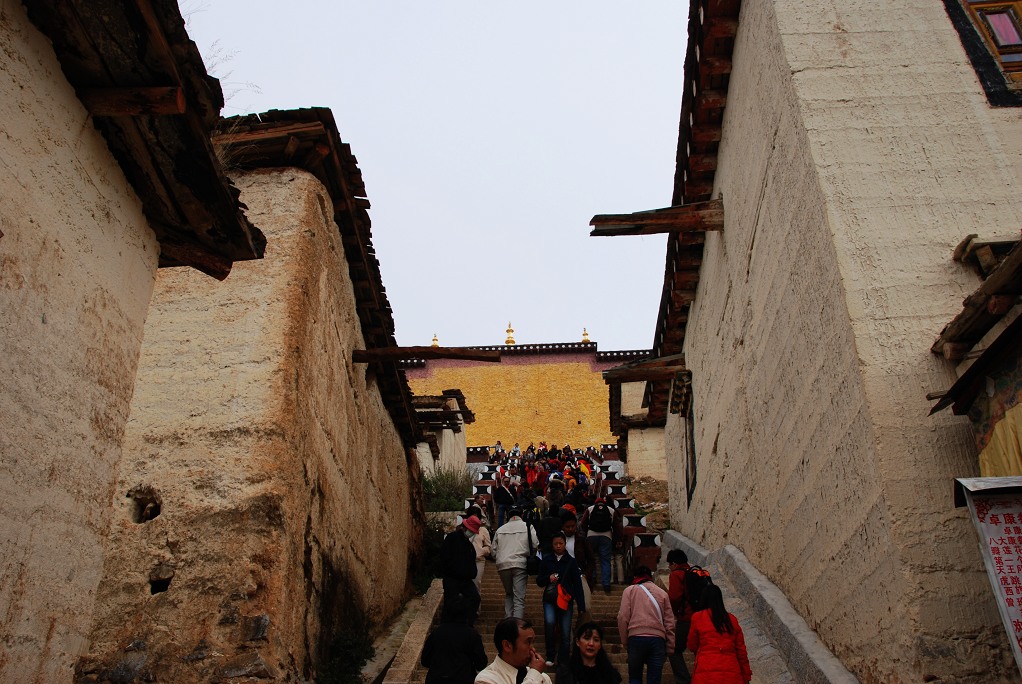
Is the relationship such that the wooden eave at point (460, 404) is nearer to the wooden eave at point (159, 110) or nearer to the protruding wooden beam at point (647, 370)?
the protruding wooden beam at point (647, 370)

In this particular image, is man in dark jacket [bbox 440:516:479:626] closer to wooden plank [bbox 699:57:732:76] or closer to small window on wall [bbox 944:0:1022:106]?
wooden plank [bbox 699:57:732:76]

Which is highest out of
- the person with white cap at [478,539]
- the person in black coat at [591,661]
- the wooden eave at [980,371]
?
the wooden eave at [980,371]

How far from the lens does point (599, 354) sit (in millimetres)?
41688

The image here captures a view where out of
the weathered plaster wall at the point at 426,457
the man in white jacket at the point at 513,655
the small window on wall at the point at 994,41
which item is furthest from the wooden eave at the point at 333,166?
the weathered plaster wall at the point at 426,457

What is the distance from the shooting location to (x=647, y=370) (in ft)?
42.7

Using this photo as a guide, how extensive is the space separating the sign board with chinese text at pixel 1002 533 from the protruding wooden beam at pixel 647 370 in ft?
26.9

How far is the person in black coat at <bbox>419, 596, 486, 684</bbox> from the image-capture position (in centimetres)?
521

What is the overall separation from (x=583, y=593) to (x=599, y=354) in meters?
34.4

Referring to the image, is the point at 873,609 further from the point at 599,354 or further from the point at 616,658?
the point at 599,354

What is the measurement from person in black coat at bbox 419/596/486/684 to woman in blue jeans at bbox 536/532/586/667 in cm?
197

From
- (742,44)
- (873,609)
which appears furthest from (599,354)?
(873,609)

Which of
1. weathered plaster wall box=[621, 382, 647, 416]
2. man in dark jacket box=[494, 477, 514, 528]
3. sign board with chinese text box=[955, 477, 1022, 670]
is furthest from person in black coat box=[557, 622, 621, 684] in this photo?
weathered plaster wall box=[621, 382, 647, 416]

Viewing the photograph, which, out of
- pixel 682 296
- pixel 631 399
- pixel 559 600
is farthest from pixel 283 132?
pixel 631 399

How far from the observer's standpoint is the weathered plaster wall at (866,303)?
4680 mm
